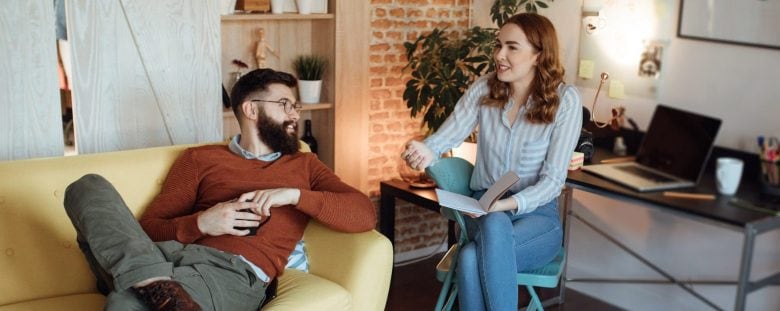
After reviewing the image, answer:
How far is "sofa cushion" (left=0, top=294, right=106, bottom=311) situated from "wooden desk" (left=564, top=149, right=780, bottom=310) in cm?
183

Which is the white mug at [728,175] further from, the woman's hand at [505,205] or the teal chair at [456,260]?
the woman's hand at [505,205]

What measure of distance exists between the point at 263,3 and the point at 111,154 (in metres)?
1.14

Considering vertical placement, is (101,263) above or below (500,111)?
below

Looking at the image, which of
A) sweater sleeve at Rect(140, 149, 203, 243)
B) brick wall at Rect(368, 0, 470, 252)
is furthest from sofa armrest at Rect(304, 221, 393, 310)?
brick wall at Rect(368, 0, 470, 252)

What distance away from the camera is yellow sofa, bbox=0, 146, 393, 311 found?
2.80 m

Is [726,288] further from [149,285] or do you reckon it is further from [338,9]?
[149,285]

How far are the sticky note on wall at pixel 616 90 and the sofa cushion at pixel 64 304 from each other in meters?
2.38

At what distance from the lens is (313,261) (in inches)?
121

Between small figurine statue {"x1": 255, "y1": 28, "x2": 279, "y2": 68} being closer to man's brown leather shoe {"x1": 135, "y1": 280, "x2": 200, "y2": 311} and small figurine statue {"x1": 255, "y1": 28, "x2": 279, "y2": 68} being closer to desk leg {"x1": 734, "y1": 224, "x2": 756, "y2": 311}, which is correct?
man's brown leather shoe {"x1": 135, "y1": 280, "x2": 200, "y2": 311}

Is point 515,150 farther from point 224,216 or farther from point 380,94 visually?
point 380,94

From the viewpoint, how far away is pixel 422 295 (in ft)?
13.8

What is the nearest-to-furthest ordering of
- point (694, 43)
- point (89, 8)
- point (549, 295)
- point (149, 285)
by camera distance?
point (149, 285), point (89, 8), point (694, 43), point (549, 295)

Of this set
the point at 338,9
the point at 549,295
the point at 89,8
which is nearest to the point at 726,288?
the point at 549,295

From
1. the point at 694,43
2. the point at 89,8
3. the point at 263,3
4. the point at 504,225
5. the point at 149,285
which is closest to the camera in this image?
the point at 149,285
